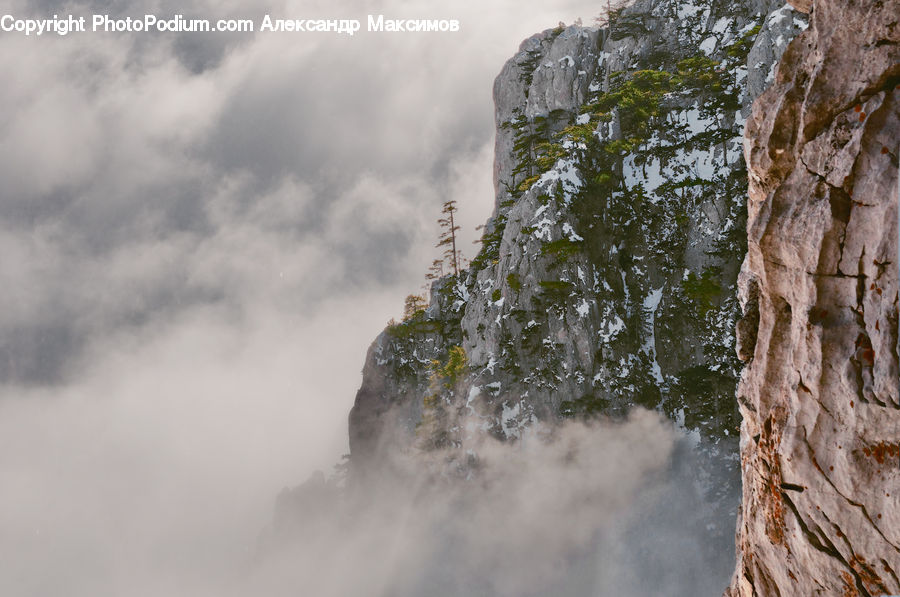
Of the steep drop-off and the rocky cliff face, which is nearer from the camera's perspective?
the steep drop-off

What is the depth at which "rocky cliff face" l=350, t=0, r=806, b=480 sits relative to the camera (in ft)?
138

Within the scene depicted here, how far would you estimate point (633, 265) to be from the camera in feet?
151

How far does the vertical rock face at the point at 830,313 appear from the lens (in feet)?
21.2

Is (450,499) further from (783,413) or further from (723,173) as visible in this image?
(783,413)

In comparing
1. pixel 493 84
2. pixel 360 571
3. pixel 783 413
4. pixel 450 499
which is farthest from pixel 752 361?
pixel 493 84

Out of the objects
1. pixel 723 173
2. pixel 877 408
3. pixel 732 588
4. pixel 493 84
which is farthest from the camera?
pixel 493 84

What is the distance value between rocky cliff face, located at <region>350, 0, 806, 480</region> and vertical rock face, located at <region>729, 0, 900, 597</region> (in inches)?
1368

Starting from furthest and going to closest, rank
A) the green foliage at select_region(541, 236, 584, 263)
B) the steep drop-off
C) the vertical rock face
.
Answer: the green foliage at select_region(541, 236, 584, 263), the steep drop-off, the vertical rock face

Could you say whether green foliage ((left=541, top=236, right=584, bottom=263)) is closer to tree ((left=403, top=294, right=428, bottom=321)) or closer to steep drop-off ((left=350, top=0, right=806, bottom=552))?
steep drop-off ((left=350, top=0, right=806, bottom=552))

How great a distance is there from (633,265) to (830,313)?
4015cm

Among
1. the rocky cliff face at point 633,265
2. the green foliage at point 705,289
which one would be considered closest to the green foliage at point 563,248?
the rocky cliff face at point 633,265

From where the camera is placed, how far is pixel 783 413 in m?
8.42

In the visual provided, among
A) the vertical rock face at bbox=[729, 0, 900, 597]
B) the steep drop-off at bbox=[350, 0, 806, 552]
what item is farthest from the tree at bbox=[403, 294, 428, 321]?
the vertical rock face at bbox=[729, 0, 900, 597]

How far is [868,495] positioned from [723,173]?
4132cm
